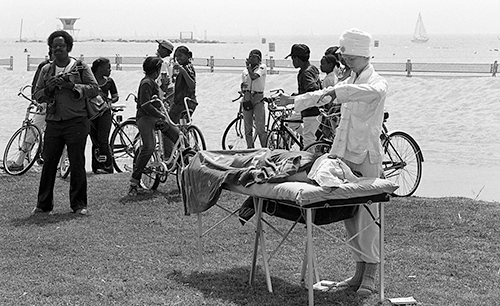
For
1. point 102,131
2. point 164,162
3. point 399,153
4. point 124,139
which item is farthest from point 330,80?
point 102,131

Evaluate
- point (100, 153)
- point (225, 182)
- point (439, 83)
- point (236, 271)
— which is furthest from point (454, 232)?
point (439, 83)

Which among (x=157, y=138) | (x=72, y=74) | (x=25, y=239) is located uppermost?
(x=72, y=74)

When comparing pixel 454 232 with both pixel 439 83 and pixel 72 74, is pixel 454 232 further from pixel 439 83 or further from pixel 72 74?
pixel 439 83

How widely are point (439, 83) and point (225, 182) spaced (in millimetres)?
20187

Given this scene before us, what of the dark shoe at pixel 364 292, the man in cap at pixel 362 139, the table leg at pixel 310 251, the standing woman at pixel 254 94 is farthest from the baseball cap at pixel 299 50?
the table leg at pixel 310 251

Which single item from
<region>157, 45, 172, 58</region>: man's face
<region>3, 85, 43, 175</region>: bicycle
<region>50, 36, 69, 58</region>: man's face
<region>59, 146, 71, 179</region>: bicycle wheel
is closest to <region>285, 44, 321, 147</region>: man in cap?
<region>157, 45, 172, 58</region>: man's face

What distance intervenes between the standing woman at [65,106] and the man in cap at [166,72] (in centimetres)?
339

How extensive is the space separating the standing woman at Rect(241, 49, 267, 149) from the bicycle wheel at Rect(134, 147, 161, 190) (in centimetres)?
271

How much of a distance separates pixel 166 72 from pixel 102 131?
6.81ft

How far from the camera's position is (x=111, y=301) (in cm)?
604

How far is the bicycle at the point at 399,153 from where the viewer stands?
33.2ft

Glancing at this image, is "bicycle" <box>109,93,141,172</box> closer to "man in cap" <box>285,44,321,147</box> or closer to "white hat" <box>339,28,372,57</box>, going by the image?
"man in cap" <box>285,44,321,147</box>

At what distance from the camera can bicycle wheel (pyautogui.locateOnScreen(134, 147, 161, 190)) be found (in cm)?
1051

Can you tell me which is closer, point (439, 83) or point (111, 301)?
point (111, 301)
